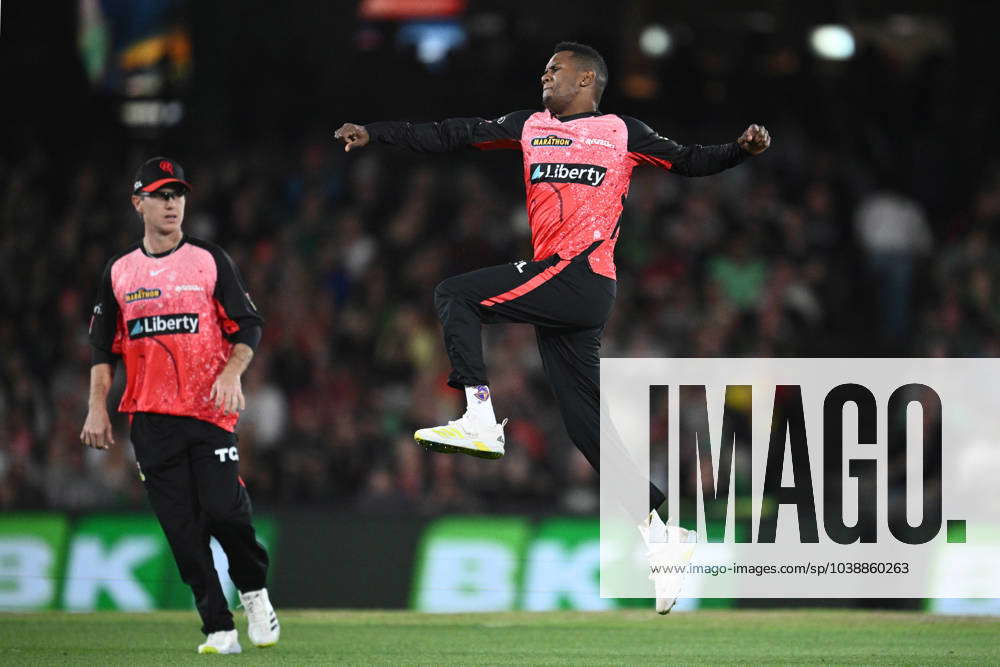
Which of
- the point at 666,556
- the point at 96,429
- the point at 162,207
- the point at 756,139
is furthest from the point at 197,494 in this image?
the point at 756,139

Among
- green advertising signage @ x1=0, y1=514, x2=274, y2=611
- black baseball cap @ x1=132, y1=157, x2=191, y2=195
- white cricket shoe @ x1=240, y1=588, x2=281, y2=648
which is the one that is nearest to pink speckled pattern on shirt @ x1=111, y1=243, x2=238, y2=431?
black baseball cap @ x1=132, y1=157, x2=191, y2=195

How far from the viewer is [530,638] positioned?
10703mm

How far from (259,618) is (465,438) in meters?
2.15

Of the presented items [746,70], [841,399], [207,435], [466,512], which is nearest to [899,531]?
[841,399]

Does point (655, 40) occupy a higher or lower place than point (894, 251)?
higher

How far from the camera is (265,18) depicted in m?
20.9

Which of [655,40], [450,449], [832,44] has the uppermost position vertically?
[655,40]

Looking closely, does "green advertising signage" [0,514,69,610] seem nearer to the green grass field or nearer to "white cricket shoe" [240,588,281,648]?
the green grass field

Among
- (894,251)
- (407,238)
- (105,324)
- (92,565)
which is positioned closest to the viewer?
(105,324)

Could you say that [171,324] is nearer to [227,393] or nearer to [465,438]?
[227,393]

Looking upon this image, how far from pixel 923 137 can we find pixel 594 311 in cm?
1151

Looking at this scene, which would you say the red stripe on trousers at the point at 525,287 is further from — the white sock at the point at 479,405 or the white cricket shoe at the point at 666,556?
the white cricket shoe at the point at 666,556

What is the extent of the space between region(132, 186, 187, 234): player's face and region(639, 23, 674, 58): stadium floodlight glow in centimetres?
1453

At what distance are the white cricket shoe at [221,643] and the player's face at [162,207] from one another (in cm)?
244
